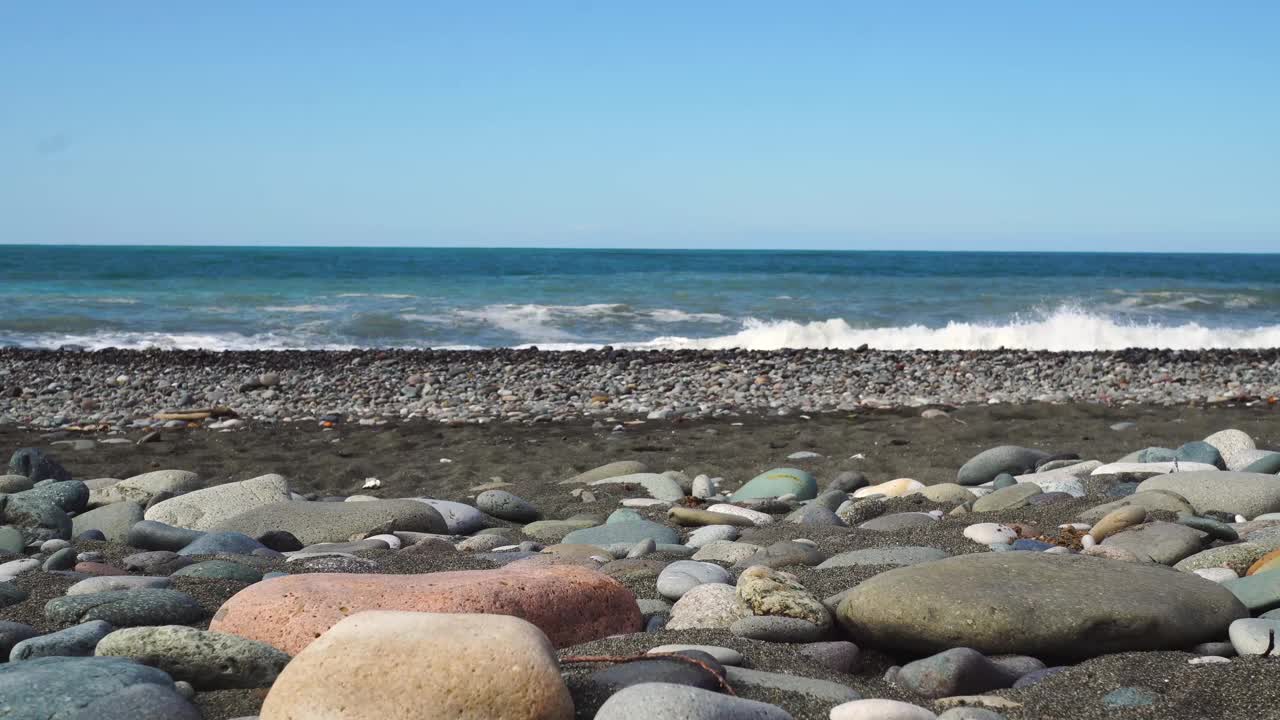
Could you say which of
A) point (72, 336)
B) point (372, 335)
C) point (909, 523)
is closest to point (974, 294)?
point (372, 335)

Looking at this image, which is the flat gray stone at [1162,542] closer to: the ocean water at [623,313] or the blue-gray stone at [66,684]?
the blue-gray stone at [66,684]

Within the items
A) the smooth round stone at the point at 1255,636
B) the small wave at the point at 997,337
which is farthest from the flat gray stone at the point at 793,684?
the small wave at the point at 997,337

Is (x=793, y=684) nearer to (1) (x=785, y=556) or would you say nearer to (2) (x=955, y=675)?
(2) (x=955, y=675)

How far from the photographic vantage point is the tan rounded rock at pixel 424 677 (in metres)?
2.36

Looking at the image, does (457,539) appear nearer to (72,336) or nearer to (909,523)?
(909,523)

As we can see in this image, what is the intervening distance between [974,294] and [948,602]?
29.6 m

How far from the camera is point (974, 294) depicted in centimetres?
3148

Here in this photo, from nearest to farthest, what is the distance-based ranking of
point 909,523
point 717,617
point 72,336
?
point 717,617 < point 909,523 < point 72,336

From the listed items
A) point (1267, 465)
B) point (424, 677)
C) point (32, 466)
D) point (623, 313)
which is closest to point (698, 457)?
point (1267, 465)

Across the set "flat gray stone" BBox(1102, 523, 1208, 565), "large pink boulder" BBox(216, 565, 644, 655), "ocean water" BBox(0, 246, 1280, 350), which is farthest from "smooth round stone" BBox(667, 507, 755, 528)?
"ocean water" BBox(0, 246, 1280, 350)

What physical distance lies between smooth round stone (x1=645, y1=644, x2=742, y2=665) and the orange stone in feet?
6.69

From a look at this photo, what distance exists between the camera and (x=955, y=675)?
3.02 m

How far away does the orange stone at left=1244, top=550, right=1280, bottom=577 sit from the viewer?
3855mm

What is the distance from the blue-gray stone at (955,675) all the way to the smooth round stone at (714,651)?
0.50 meters
